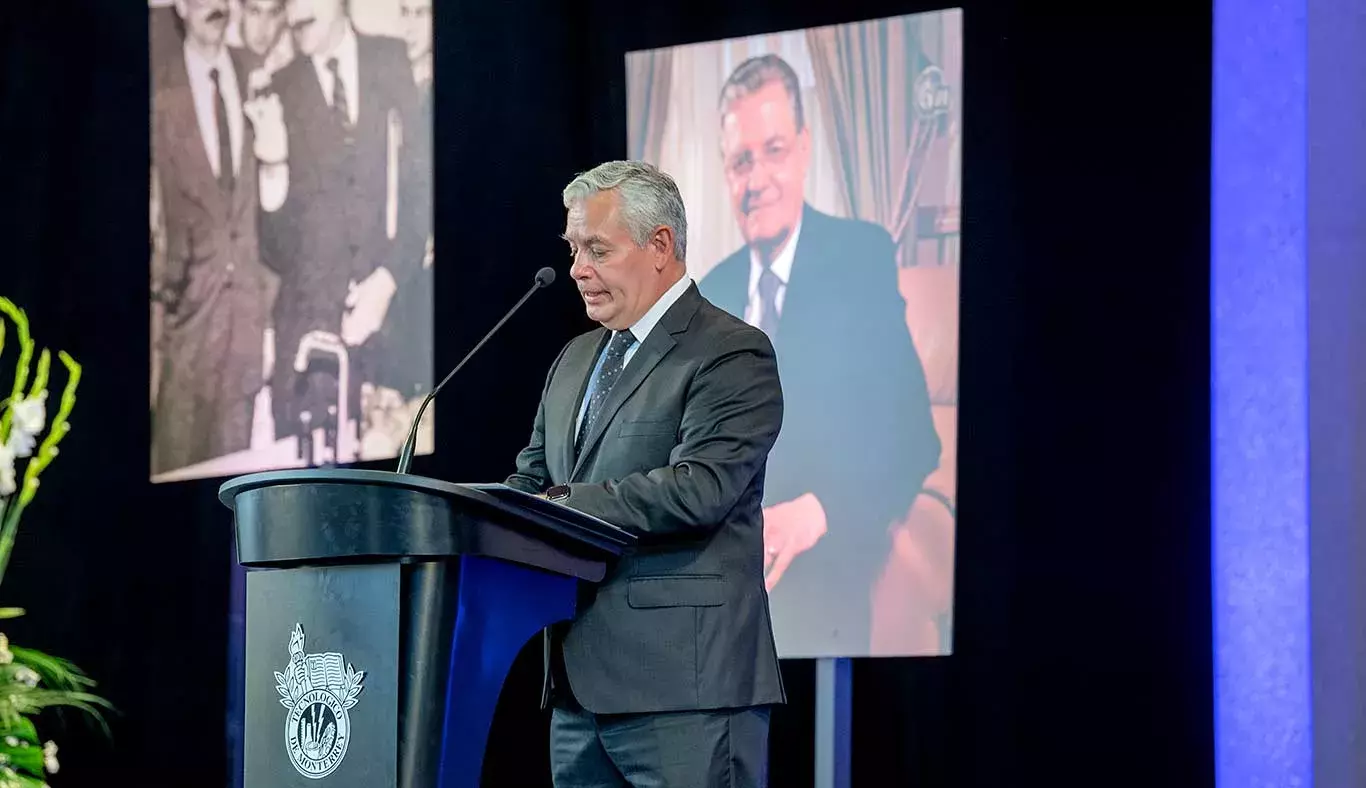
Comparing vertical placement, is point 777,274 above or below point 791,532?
above

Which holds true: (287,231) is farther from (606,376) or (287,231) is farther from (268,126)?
(606,376)

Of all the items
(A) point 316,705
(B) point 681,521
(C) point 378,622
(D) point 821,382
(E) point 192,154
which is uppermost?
(E) point 192,154

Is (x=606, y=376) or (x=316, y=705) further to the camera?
(x=606, y=376)

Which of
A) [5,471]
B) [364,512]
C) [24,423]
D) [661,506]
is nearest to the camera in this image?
[364,512]

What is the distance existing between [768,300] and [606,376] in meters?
1.33

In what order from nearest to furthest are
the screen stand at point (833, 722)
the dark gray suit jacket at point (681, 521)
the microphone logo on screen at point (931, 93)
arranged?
the dark gray suit jacket at point (681, 521)
the screen stand at point (833, 722)
the microphone logo on screen at point (931, 93)

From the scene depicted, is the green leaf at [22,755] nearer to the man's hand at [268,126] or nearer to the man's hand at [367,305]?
the man's hand at [367,305]

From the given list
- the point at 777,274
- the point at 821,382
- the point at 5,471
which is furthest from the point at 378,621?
the point at 777,274

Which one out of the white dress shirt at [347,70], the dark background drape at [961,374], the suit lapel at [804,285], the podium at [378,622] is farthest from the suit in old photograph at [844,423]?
the podium at [378,622]

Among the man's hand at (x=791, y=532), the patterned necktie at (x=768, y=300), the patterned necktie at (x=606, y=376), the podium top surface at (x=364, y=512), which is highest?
the patterned necktie at (x=768, y=300)

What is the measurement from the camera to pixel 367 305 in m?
4.38

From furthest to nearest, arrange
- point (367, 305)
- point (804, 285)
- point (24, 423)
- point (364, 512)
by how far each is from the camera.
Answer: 1. point (367, 305)
2. point (804, 285)
3. point (24, 423)
4. point (364, 512)

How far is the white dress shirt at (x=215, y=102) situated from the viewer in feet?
14.8

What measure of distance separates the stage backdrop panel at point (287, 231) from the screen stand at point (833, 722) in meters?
1.36
